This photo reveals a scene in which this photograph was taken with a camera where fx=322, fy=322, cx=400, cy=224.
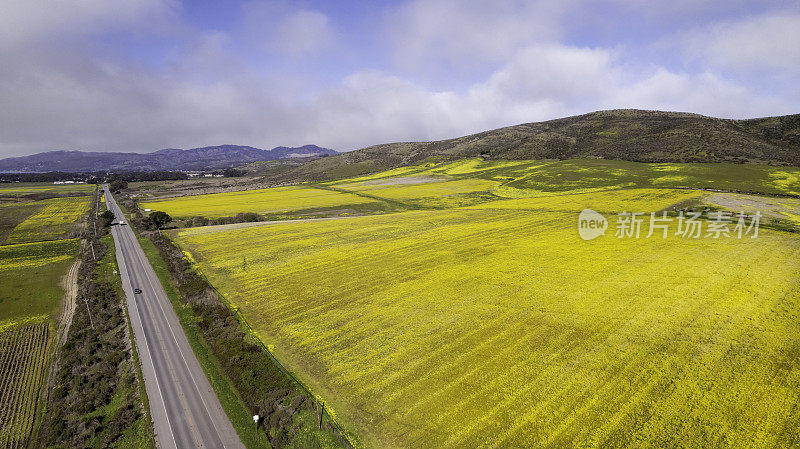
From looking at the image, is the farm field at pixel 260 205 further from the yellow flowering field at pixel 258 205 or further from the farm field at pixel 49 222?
the farm field at pixel 49 222

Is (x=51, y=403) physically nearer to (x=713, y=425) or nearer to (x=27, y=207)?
(x=713, y=425)

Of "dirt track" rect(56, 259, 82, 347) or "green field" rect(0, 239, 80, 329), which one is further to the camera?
"green field" rect(0, 239, 80, 329)

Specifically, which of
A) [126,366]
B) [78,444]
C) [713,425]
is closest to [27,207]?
[126,366]

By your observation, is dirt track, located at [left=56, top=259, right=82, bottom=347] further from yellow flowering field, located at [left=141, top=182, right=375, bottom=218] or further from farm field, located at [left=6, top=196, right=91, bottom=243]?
yellow flowering field, located at [left=141, top=182, right=375, bottom=218]

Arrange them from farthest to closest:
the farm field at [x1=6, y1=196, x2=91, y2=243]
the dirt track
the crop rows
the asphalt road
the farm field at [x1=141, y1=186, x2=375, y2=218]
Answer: the farm field at [x1=141, y1=186, x2=375, y2=218] < the farm field at [x1=6, y1=196, x2=91, y2=243] < the dirt track < the crop rows < the asphalt road

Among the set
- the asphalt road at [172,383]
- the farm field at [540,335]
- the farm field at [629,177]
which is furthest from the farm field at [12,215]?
the farm field at [629,177]

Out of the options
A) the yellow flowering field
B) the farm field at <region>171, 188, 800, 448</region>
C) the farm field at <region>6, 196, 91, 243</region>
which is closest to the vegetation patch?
the farm field at <region>171, 188, 800, 448</region>
